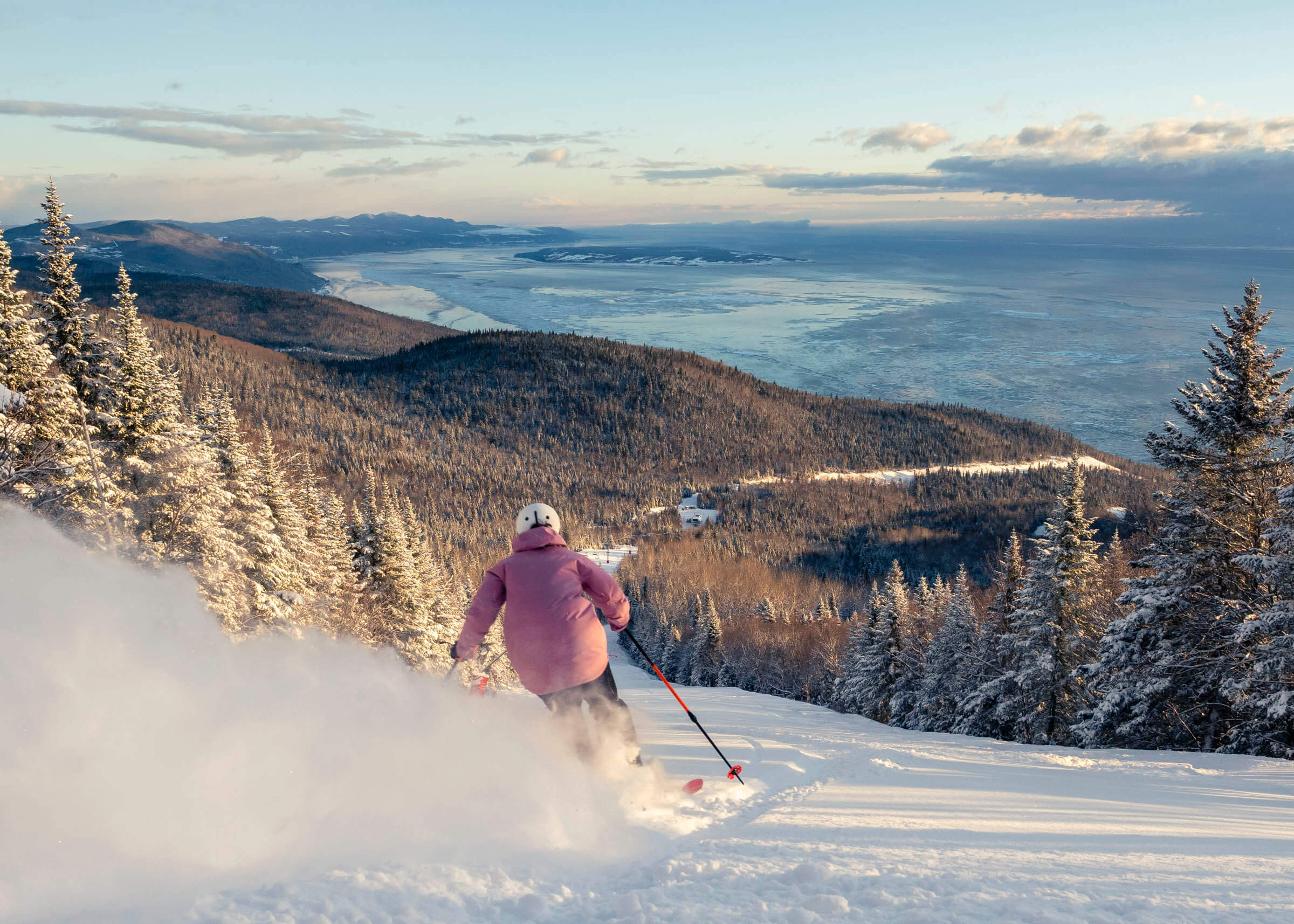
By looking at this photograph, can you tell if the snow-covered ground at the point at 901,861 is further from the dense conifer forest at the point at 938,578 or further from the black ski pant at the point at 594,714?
the dense conifer forest at the point at 938,578

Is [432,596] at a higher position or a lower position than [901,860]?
lower

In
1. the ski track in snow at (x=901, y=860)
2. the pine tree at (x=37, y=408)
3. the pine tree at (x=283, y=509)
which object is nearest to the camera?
the ski track in snow at (x=901, y=860)

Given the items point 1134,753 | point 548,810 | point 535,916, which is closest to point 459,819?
point 548,810

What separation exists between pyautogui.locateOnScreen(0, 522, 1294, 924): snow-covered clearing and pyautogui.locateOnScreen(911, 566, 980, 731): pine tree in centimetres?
2452

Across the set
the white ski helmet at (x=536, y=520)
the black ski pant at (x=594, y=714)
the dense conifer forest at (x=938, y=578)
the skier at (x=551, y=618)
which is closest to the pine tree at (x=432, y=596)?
the dense conifer forest at (x=938, y=578)

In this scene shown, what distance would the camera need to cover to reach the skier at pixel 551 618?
6.00 meters

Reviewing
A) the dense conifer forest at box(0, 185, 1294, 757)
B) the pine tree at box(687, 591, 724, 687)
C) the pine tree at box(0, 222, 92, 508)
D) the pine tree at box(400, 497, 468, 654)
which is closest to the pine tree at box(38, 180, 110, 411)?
the dense conifer forest at box(0, 185, 1294, 757)

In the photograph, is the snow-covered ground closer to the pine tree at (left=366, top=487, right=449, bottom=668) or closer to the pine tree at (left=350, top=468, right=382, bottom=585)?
the pine tree at (left=366, top=487, right=449, bottom=668)

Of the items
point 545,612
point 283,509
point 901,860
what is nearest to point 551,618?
point 545,612

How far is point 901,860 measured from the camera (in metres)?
4.62

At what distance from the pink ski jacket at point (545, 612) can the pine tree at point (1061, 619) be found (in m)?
18.8

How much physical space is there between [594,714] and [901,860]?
8.94ft

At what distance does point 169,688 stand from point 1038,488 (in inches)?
8456

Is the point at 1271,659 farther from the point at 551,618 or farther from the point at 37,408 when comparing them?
the point at 37,408
